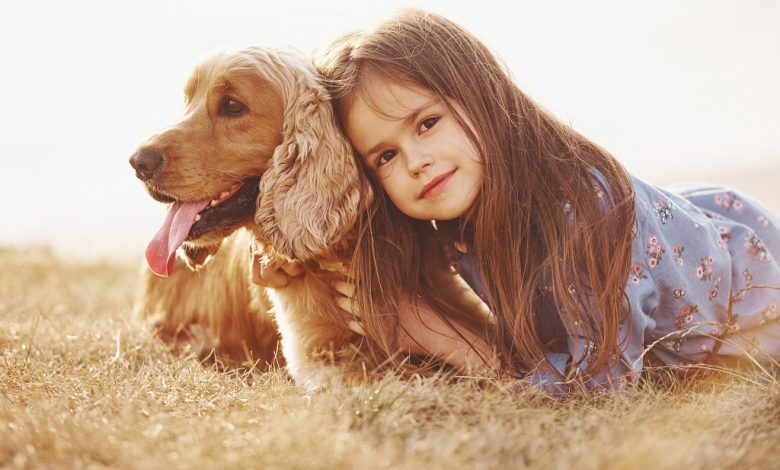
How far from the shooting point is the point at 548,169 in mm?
2553

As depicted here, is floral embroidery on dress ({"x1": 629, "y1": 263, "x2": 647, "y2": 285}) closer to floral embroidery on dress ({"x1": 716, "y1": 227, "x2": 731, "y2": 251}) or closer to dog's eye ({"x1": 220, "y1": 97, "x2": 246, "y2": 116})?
floral embroidery on dress ({"x1": 716, "y1": 227, "x2": 731, "y2": 251})

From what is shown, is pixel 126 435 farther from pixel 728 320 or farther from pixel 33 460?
pixel 728 320

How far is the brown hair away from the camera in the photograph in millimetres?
2414

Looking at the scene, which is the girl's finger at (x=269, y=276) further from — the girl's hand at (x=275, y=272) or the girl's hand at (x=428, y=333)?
the girl's hand at (x=428, y=333)

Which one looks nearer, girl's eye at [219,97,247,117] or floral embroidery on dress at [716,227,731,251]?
girl's eye at [219,97,247,117]

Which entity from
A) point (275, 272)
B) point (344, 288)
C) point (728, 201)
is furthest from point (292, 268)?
point (728, 201)

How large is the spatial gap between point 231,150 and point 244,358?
1.09 meters

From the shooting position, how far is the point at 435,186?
251 centimetres

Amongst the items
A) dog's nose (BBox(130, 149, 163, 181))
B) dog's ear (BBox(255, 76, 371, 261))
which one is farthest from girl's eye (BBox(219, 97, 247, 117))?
dog's nose (BBox(130, 149, 163, 181))

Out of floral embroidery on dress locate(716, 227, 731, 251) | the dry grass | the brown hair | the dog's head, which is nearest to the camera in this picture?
the dry grass

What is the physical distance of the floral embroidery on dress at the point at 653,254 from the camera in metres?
2.54

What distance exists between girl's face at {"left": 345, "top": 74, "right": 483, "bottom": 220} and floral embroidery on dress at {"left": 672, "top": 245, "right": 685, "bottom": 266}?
0.72m

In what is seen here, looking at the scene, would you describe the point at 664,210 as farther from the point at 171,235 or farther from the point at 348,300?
the point at 171,235

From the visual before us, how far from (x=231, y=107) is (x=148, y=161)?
332mm
